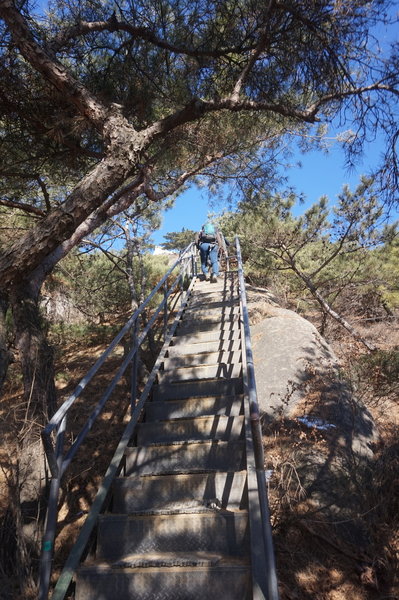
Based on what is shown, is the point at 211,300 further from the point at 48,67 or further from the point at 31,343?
the point at 48,67

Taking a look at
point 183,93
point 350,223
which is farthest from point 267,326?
point 183,93

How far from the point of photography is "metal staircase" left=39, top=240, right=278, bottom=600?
2.26 m

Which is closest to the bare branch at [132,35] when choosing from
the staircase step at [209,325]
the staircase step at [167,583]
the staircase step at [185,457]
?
the staircase step at [209,325]

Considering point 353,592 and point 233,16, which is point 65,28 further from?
point 353,592

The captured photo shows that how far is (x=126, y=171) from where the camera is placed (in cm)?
380

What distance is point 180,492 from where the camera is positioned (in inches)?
118

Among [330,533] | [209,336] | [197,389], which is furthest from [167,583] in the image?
[209,336]

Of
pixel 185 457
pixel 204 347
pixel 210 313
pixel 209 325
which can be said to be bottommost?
pixel 185 457

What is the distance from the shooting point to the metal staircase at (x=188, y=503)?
2.26m

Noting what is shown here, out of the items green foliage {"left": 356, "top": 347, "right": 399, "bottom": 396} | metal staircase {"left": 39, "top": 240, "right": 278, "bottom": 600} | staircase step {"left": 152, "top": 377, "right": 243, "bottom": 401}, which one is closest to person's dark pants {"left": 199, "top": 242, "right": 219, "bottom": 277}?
green foliage {"left": 356, "top": 347, "right": 399, "bottom": 396}

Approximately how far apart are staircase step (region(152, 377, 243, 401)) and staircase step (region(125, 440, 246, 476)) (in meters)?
0.79

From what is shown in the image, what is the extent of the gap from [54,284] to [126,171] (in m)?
5.56

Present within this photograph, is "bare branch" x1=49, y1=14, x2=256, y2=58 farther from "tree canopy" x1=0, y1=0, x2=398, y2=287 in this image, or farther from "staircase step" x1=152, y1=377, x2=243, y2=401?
"staircase step" x1=152, y1=377, x2=243, y2=401

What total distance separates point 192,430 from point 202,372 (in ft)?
3.61
